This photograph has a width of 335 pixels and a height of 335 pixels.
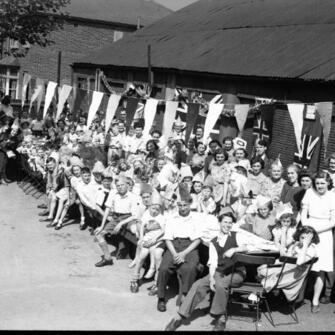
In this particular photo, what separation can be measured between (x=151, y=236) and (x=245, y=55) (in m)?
7.98

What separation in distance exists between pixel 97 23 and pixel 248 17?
1980cm

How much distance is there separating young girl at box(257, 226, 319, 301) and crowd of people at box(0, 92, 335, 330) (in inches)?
0.5

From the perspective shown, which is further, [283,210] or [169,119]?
[169,119]

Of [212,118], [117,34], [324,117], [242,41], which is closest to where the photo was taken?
[324,117]

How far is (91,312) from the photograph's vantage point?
6.71 metres

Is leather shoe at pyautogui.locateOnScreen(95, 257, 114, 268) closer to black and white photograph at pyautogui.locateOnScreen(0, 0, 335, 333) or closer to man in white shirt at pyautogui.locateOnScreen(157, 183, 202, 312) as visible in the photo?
black and white photograph at pyautogui.locateOnScreen(0, 0, 335, 333)

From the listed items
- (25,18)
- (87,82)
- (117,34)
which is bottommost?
(87,82)

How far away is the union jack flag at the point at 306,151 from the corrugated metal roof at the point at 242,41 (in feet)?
4.24

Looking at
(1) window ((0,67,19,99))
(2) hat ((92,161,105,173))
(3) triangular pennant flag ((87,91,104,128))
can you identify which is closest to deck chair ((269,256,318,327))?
(2) hat ((92,161,105,173))

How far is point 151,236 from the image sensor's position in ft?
25.1

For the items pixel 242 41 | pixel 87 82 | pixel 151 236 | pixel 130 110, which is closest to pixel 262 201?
pixel 151 236

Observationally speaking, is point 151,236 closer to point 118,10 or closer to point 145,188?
point 145,188

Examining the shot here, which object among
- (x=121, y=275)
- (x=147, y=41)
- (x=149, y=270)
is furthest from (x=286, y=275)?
(x=147, y=41)

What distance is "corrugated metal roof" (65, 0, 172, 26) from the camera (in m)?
36.3
